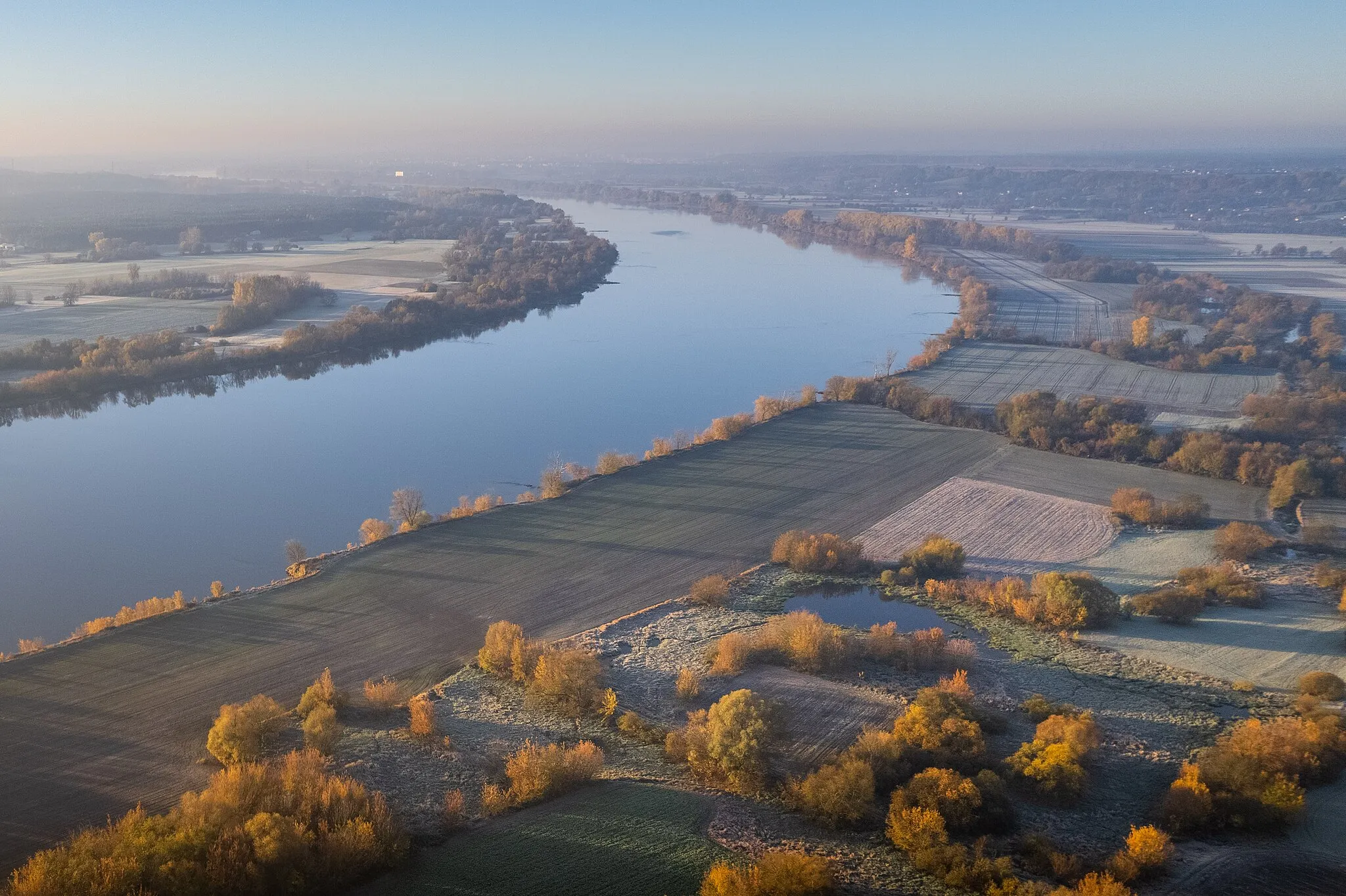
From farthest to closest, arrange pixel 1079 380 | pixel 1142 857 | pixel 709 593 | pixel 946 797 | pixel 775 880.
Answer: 1. pixel 1079 380
2. pixel 709 593
3. pixel 946 797
4. pixel 1142 857
5. pixel 775 880

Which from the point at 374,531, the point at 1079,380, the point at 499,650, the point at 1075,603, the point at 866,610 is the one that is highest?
the point at 1079,380

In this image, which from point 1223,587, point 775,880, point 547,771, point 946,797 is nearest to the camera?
point 775,880

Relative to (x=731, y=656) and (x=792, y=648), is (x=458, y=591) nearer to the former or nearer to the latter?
(x=731, y=656)

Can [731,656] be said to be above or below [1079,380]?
below

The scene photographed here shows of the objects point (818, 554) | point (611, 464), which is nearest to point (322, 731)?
point (818, 554)

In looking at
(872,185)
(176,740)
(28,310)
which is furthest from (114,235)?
(872,185)

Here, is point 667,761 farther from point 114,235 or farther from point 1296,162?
point 1296,162

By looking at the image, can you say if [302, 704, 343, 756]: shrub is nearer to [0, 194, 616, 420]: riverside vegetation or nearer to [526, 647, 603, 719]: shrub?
[526, 647, 603, 719]: shrub
